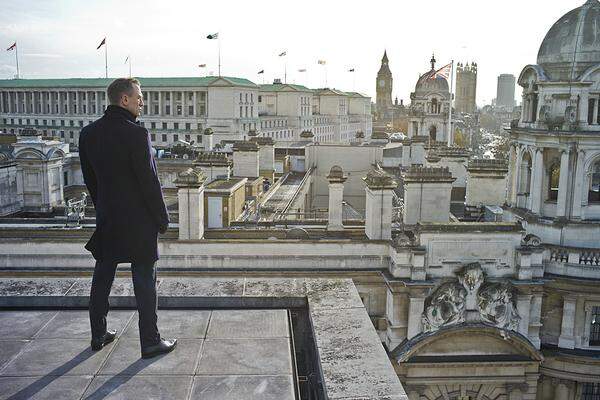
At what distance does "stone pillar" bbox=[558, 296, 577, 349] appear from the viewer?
22.4m

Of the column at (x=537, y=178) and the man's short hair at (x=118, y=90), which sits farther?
the column at (x=537, y=178)

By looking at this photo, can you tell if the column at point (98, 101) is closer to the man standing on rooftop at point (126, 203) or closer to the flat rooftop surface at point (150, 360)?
the flat rooftop surface at point (150, 360)

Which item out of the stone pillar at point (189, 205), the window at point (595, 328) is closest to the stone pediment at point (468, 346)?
the window at point (595, 328)

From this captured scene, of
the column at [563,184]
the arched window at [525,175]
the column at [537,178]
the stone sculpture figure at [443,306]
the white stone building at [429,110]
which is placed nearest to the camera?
the stone sculpture figure at [443,306]

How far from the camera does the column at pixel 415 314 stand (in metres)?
20.5

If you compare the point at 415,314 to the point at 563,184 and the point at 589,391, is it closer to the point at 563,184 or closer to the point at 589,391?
the point at 589,391

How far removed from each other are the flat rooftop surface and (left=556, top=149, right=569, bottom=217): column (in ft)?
60.7

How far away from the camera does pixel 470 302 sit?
20.8 metres

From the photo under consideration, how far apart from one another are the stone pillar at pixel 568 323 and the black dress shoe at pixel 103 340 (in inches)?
740

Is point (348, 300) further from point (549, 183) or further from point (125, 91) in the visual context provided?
point (549, 183)

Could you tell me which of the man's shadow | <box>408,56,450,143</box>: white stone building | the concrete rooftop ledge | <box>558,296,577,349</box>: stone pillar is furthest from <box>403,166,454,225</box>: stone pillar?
<box>408,56,450,143</box>: white stone building

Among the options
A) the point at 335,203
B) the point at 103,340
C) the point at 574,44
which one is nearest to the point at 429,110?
the point at 574,44

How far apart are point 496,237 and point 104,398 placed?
16913mm

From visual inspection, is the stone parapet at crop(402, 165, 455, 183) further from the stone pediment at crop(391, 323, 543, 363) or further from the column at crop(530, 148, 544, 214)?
the stone pediment at crop(391, 323, 543, 363)
